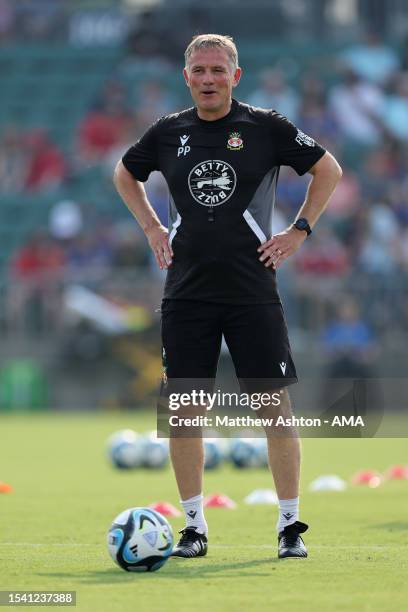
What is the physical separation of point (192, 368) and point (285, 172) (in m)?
16.2

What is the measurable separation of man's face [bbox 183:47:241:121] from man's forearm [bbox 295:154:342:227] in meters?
0.67

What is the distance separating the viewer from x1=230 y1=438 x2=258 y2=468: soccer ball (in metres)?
15.2

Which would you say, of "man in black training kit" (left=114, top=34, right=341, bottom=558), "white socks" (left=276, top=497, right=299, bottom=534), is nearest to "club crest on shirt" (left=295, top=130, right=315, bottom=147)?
"man in black training kit" (left=114, top=34, right=341, bottom=558)

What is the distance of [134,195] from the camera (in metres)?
8.64

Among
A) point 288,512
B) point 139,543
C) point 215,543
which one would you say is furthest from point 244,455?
point 139,543

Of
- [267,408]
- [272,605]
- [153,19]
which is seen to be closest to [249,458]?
[267,408]

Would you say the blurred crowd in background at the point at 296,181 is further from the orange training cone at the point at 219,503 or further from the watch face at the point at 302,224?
the watch face at the point at 302,224

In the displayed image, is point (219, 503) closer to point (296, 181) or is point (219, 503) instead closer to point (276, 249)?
point (276, 249)

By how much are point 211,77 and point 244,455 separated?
7.68 meters

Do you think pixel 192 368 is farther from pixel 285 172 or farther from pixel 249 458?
pixel 285 172

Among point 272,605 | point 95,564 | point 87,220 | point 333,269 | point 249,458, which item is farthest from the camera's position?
point 87,220

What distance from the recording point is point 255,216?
26.6 feet

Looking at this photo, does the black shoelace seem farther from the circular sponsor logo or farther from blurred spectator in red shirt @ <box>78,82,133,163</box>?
blurred spectator in red shirt @ <box>78,82,133,163</box>

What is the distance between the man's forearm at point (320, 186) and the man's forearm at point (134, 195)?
34.1 inches
